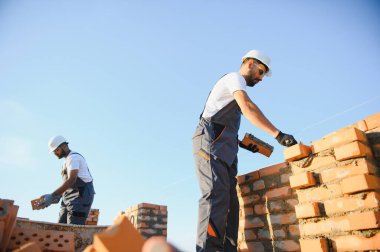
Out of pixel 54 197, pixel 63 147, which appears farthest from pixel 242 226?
pixel 63 147

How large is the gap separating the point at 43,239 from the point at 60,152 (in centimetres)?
270

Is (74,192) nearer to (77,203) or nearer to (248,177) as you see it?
(77,203)

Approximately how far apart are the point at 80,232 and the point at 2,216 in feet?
2.86

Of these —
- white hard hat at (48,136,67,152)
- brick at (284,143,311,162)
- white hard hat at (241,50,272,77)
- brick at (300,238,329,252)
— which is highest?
white hard hat at (241,50,272,77)

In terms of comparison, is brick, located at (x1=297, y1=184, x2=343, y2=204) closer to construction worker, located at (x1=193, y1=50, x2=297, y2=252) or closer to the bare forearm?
construction worker, located at (x1=193, y1=50, x2=297, y2=252)

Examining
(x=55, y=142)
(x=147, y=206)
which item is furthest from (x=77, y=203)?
(x=147, y=206)

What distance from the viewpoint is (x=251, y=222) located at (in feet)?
8.23

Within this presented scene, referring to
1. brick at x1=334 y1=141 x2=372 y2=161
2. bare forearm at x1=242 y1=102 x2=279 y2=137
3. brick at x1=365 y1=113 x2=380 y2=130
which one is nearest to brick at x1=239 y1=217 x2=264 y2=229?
bare forearm at x1=242 y1=102 x2=279 y2=137

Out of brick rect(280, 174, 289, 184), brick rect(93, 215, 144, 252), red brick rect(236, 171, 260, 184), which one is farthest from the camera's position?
red brick rect(236, 171, 260, 184)

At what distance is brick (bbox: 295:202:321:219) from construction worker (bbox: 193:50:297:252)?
0.46m

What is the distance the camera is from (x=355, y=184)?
5.36 ft

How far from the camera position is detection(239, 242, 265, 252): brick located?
2.37 m

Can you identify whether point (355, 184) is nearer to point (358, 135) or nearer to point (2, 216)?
point (358, 135)

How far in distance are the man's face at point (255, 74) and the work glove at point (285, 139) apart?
2.65 feet
